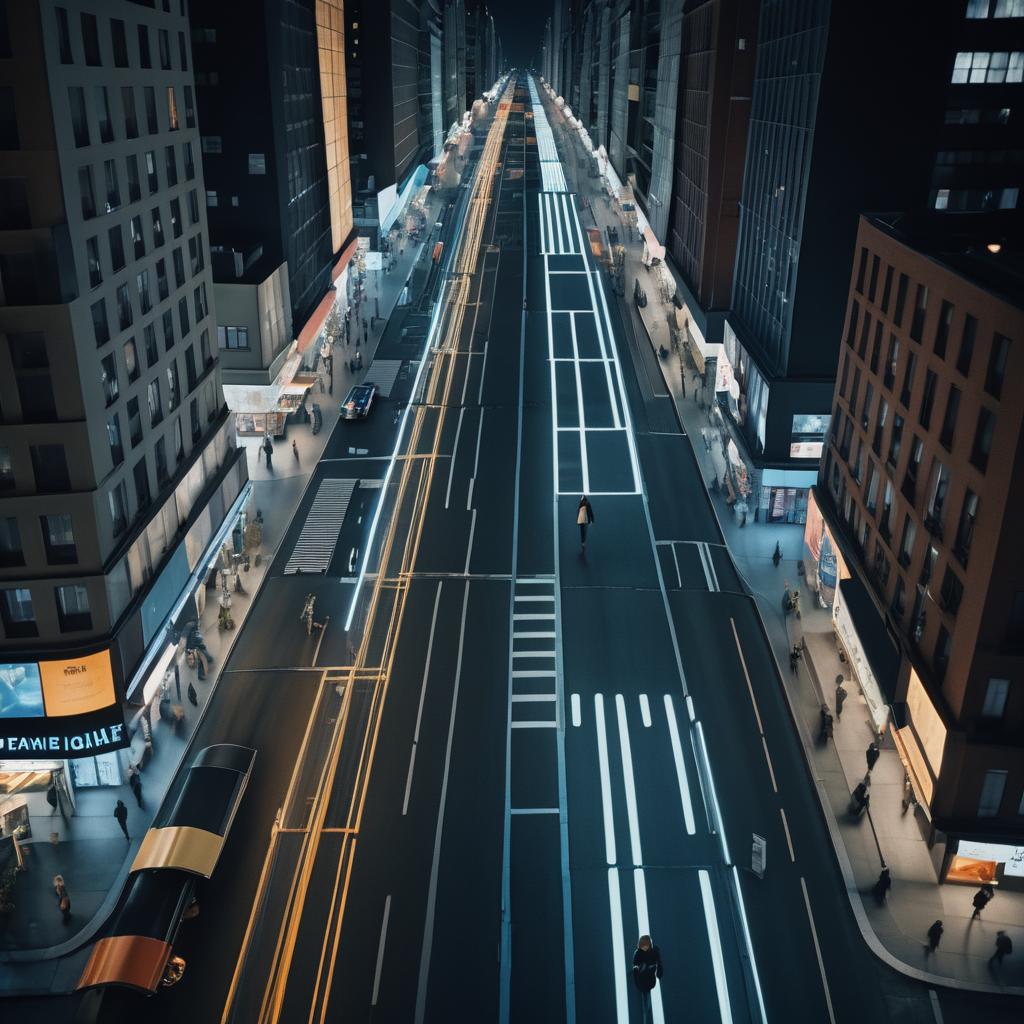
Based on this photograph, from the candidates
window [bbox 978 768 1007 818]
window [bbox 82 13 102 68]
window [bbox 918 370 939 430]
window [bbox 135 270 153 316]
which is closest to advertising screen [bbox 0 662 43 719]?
window [bbox 135 270 153 316]

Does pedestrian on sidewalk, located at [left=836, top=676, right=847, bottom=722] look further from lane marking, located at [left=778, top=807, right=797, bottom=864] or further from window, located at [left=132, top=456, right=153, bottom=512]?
window, located at [left=132, top=456, right=153, bottom=512]

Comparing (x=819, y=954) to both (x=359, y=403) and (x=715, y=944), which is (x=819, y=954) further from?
(x=359, y=403)

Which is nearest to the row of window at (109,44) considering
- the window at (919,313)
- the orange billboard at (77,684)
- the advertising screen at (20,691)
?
the orange billboard at (77,684)

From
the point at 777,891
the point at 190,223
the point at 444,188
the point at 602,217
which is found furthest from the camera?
the point at 444,188

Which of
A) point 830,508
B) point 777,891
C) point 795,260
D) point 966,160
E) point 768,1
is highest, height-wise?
point 768,1

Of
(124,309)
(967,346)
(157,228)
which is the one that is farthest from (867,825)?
(157,228)

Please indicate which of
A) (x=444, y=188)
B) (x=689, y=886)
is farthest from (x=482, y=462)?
(x=444, y=188)

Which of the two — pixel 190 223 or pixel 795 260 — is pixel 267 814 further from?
pixel 795 260
